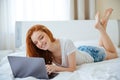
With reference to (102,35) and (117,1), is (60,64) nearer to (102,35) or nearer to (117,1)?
(102,35)

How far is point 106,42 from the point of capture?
2.22 metres

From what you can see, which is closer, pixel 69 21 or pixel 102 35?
pixel 102 35

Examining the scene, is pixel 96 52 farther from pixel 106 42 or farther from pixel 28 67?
pixel 28 67

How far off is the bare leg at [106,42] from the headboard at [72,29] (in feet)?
1.82

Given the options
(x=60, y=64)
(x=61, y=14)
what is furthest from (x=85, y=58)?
(x=61, y=14)

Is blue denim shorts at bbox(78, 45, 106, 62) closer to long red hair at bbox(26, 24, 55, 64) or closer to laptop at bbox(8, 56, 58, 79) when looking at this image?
long red hair at bbox(26, 24, 55, 64)

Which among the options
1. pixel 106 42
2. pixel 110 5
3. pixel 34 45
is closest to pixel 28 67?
pixel 34 45

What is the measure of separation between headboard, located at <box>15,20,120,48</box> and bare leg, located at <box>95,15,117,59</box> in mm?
555

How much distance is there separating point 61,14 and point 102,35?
877 mm

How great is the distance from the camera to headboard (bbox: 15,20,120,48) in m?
2.79

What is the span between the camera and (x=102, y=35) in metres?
2.19

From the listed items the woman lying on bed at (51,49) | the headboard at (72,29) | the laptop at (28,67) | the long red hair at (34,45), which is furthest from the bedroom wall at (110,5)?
the laptop at (28,67)

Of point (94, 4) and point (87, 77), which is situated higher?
point (94, 4)

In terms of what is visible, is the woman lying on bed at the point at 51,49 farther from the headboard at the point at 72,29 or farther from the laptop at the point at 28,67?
A: the headboard at the point at 72,29
